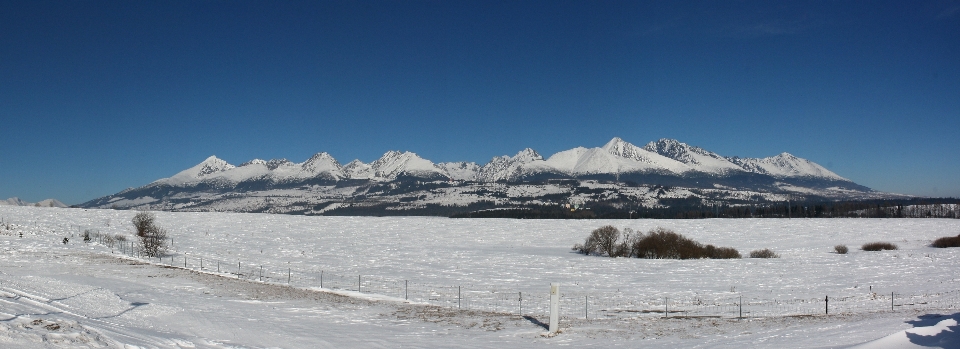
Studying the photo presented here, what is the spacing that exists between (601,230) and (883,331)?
135 feet

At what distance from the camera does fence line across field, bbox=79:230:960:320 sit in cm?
1839

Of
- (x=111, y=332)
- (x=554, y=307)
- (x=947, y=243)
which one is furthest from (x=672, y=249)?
(x=111, y=332)

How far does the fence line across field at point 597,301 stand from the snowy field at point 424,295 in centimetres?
10

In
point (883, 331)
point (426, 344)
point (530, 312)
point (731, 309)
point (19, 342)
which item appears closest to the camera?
point (19, 342)

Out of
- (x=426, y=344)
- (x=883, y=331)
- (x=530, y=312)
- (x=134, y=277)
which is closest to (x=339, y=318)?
(x=426, y=344)

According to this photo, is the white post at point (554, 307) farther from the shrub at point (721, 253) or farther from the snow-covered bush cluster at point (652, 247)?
the shrub at point (721, 253)

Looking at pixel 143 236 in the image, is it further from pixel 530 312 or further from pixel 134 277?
pixel 530 312

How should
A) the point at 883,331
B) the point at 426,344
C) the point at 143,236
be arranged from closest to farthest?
the point at 883,331 < the point at 426,344 < the point at 143,236

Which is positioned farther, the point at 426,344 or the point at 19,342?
the point at 426,344

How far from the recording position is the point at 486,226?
7450 cm

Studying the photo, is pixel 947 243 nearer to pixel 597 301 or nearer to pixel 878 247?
pixel 878 247

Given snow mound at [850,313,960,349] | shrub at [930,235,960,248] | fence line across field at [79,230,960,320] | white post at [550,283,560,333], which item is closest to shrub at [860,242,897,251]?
shrub at [930,235,960,248]

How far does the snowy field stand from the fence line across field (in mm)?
104

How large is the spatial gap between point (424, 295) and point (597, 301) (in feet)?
24.3
